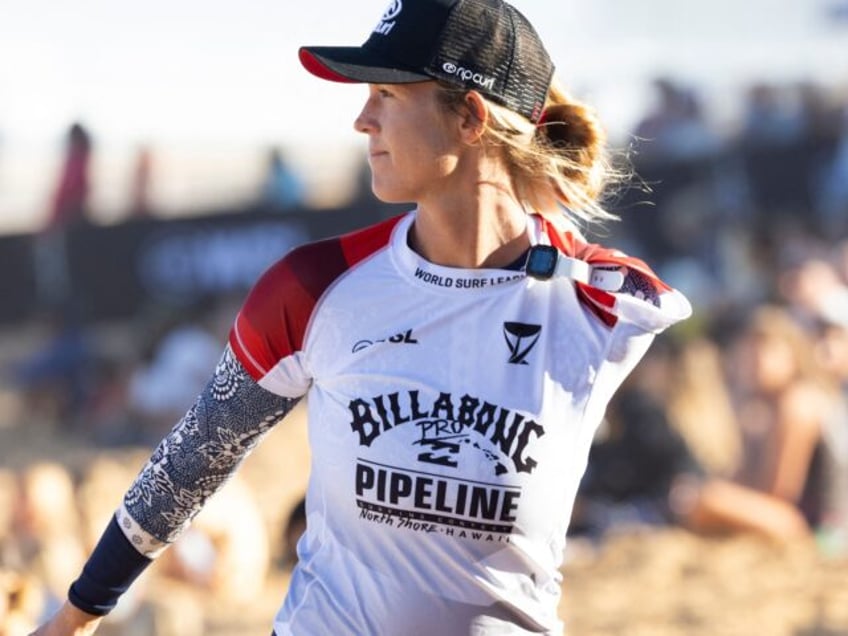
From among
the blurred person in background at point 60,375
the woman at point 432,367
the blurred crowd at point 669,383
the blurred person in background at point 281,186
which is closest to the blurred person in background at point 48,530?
the blurred crowd at point 669,383

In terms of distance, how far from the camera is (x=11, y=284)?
1254 centimetres

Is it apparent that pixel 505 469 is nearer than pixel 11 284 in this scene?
Yes

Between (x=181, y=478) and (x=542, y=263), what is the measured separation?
0.77m

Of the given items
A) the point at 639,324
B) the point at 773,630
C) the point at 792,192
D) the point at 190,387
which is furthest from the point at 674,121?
the point at 639,324

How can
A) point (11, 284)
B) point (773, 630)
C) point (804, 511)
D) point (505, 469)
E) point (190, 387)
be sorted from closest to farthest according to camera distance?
point (505, 469)
point (773, 630)
point (804, 511)
point (190, 387)
point (11, 284)

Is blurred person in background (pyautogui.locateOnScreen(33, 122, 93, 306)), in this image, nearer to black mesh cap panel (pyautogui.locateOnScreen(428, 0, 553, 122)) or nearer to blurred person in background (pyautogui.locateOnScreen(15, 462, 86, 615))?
blurred person in background (pyautogui.locateOnScreen(15, 462, 86, 615))

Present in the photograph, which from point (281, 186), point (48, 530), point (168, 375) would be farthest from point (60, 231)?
point (48, 530)

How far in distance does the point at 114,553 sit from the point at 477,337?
0.80 meters

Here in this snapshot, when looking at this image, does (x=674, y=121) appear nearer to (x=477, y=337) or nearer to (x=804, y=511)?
(x=804, y=511)

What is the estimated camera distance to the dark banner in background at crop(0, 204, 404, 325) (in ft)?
40.8

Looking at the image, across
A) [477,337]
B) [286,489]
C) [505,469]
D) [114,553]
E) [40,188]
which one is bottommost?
[286,489]

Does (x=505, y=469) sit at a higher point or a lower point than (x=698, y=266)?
higher

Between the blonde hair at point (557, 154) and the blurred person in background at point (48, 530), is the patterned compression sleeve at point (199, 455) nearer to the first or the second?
the blonde hair at point (557, 154)

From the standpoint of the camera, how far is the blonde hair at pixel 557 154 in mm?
2840
